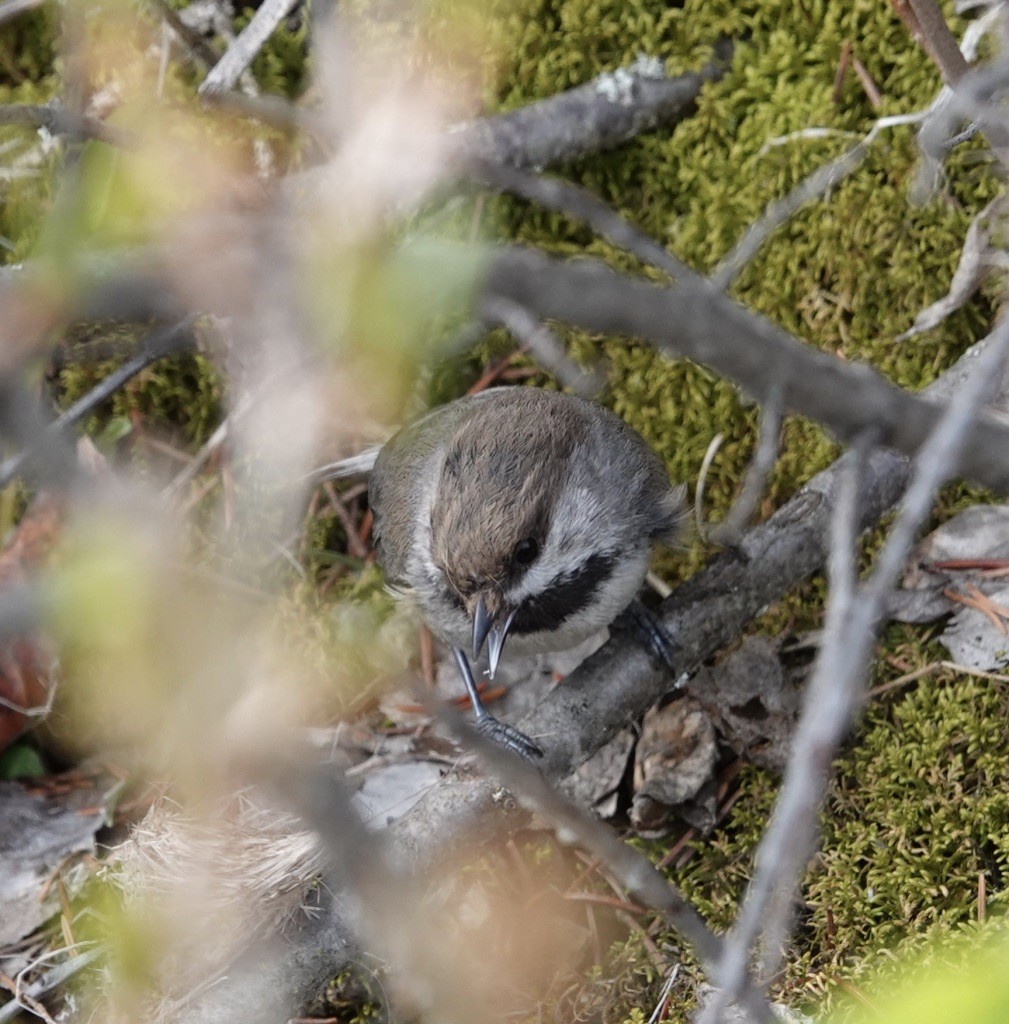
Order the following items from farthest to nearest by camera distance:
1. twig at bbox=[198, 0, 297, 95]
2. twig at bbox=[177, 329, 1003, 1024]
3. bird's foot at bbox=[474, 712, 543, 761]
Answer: twig at bbox=[198, 0, 297, 95]
bird's foot at bbox=[474, 712, 543, 761]
twig at bbox=[177, 329, 1003, 1024]

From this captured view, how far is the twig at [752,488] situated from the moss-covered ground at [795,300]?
108mm

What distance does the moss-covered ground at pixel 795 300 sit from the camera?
10.5 feet

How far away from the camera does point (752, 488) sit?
3773 mm

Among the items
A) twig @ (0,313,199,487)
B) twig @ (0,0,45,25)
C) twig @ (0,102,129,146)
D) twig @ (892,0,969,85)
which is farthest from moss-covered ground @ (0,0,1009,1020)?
twig @ (0,102,129,146)

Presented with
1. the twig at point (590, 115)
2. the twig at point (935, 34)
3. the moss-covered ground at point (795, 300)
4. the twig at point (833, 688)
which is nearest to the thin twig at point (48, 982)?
the moss-covered ground at point (795, 300)

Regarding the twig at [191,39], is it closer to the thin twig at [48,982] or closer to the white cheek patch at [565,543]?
the white cheek patch at [565,543]

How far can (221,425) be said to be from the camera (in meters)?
4.54

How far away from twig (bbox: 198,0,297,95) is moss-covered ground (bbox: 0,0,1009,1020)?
1.92 ft

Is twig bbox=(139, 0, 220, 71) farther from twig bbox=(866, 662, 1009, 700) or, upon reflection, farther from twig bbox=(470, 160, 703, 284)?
twig bbox=(866, 662, 1009, 700)

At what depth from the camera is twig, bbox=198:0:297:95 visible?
4086 mm

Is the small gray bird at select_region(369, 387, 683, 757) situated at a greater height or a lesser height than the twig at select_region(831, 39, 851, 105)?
lesser

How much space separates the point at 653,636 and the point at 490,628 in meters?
0.56

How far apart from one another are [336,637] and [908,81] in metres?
2.87

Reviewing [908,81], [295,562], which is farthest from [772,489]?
[295,562]
